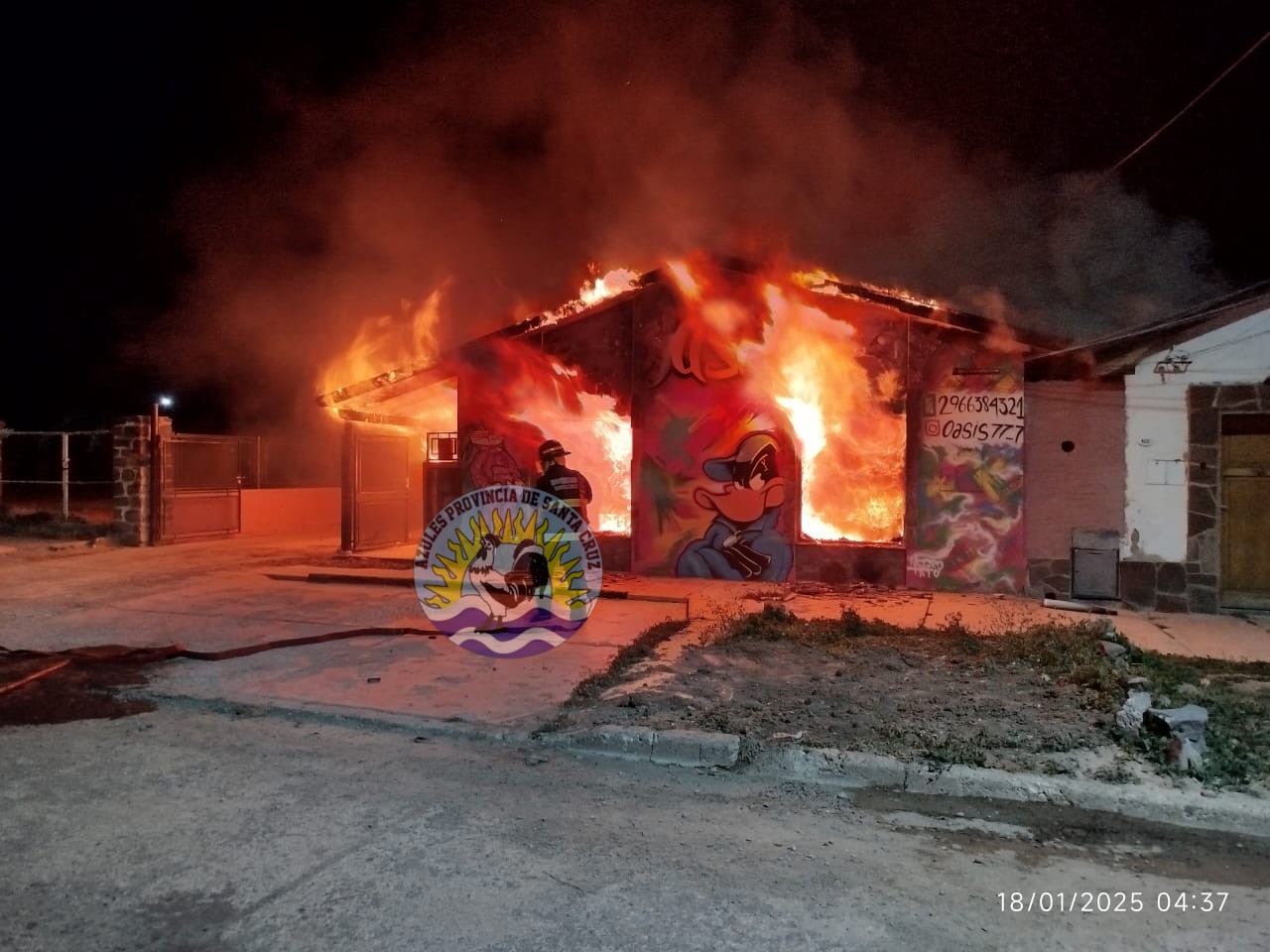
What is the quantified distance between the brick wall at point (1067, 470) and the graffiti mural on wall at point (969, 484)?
17 centimetres

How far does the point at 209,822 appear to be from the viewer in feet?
13.9

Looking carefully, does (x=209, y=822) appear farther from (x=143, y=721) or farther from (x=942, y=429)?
(x=942, y=429)

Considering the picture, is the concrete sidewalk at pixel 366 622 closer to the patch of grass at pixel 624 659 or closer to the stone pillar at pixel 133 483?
the patch of grass at pixel 624 659

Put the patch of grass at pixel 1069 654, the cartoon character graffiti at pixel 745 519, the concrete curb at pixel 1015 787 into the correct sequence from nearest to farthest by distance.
A: the concrete curb at pixel 1015 787, the patch of grass at pixel 1069 654, the cartoon character graffiti at pixel 745 519

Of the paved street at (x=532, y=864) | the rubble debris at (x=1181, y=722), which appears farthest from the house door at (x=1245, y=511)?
the paved street at (x=532, y=864)

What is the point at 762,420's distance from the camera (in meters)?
12.3

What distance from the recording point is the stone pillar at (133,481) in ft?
53.5

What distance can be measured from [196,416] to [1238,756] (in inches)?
1923

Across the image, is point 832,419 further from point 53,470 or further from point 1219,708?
point 53,470

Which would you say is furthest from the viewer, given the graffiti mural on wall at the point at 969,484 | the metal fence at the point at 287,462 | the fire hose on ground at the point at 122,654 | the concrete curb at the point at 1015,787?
the metal fence at the point at 287,462

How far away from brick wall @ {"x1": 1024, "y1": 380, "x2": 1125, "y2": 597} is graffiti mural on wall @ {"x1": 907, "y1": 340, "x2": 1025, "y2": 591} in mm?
167

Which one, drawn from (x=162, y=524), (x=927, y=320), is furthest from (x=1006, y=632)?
(x=162, y=524)

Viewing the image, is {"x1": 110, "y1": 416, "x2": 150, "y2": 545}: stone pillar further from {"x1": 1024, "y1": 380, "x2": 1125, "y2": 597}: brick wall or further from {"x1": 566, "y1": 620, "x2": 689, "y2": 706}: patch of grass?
{"x1": 1024, "y1": 380, "x2": 1125, "y2": 597}: brick wall
